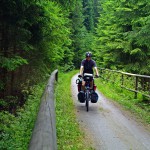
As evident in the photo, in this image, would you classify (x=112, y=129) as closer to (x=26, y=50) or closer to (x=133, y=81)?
(x=26, y=50)

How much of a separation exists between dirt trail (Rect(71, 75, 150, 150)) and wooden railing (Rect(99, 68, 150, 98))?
8.72ft

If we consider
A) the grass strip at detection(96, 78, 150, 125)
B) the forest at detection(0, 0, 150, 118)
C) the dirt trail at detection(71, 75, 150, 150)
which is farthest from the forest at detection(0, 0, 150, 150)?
the grass strip at detection(96, 78, 150, 125)

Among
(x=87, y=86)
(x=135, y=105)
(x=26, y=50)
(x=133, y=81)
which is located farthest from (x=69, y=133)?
(x=133, y=81)

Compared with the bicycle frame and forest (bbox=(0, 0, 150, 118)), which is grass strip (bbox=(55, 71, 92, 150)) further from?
forest (bbox=(0, 0, 150, 118))

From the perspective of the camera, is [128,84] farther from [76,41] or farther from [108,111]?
[76,41]

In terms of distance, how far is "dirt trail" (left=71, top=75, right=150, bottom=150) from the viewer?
6.77 meters

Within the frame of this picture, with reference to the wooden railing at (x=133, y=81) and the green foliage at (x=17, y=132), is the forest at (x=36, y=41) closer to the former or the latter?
the green foliage at (x=17, y=132)

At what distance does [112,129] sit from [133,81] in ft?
25.1

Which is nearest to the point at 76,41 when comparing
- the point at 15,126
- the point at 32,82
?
the point at 32,82

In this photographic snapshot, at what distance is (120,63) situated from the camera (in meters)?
26.1

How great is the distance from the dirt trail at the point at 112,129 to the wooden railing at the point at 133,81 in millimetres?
2657

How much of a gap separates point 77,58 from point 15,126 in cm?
5036

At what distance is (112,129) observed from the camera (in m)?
8.09

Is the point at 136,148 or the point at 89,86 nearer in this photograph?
the point at 136,148
